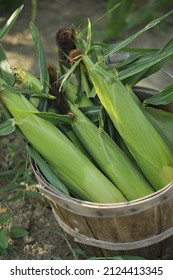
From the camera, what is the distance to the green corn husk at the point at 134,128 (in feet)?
6.44

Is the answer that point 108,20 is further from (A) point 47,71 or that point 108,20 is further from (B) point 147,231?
(B) point 147,231

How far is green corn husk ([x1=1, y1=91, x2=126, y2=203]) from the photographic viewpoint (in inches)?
78.5

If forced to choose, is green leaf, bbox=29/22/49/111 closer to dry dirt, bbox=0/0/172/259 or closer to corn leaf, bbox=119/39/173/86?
corn leaf, bbox=119/39/173/86

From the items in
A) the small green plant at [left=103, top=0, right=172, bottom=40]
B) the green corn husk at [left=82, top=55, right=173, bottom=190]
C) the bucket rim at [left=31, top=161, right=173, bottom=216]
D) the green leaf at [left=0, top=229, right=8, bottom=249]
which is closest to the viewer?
the bucket rim at [left=31, top=161, right=173, bottom=216]

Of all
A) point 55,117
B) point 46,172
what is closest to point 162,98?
point 55,117

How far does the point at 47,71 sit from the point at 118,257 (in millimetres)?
733

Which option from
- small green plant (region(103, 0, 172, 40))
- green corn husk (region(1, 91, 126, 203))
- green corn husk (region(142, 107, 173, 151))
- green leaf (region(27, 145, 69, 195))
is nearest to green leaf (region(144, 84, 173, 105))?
green corn husk (region(142, 107, 173, 151))

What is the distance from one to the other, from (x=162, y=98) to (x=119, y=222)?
0.48 meters

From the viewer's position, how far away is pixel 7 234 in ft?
7.78

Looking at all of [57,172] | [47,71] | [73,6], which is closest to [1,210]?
[57,172]

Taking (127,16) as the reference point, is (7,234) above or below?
below

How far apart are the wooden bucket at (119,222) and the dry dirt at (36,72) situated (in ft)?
0.63

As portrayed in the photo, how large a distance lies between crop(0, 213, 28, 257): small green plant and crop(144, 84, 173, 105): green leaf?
74 cm

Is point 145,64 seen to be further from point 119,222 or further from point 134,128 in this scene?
point 119,222
